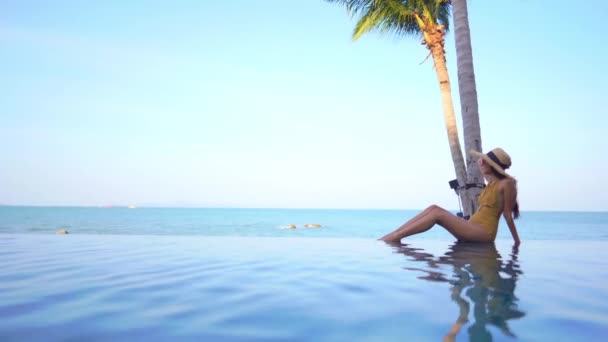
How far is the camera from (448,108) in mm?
9602

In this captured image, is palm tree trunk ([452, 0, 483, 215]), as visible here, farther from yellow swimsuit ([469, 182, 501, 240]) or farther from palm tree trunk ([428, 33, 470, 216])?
yellow swimsuit ([469, 182, 501, 240])

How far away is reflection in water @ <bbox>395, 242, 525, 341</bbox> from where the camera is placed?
1410mm

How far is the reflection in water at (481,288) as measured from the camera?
1.41 m

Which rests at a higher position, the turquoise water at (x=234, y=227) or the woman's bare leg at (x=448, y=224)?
the woman's bare leg at (x=448, y=224)

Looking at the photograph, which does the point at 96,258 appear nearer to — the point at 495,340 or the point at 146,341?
the point at 146,341

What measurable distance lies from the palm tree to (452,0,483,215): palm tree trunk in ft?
4.10

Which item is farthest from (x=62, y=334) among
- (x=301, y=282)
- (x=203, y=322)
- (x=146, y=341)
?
(x=301, y=282)

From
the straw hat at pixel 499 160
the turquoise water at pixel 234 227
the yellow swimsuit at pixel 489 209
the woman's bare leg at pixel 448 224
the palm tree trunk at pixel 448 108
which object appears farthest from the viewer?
the turquoise water at pixel 234 227

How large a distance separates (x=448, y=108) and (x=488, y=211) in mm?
5226

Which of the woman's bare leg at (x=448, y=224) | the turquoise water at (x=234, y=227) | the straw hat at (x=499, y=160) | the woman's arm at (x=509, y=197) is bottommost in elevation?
the turquoise water at (x=234, y=227)

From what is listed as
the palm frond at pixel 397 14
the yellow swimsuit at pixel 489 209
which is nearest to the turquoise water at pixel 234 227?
the palm frond at pixel 397 14

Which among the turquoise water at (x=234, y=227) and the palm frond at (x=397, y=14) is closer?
the palm frond at (x=397, y=14)

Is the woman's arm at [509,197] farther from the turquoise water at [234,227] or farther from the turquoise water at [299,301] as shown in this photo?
the turquoise water at [234,227]

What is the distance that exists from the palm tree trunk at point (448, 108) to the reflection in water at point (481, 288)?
543cm
